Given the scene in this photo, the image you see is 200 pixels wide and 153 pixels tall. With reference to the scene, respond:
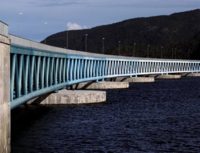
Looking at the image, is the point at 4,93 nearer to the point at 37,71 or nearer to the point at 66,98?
the point at 37,71

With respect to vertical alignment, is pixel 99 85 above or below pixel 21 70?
below

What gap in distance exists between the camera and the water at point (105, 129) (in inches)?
1275

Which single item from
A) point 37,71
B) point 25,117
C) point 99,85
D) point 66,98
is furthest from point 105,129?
point 99,85

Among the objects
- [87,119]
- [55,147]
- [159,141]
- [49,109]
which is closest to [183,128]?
[159,141]

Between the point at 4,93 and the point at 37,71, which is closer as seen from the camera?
the point at 4,93

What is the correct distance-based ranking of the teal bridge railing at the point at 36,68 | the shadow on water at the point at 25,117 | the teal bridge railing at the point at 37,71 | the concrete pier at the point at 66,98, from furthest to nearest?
the concrete pier at the point at 66,98, the shadow on water at the point at 25,117, the teal bridge railing at the point at 37,71, the teal bridge railing at the point at 36,68

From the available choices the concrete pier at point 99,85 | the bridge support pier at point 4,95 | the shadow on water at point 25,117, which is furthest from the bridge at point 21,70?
the concrete pier at point 99,85

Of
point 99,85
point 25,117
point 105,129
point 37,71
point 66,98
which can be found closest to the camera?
point 105,129

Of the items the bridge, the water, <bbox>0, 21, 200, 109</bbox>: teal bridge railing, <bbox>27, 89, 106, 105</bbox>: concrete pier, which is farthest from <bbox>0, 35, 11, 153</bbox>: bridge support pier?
<bbox>27, 89, 106, 105</bbox>: concrete pier

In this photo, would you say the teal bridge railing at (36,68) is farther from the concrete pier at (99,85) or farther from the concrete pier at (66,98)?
the concrete pier at (99,85)

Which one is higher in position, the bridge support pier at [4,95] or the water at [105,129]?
the bridge support pier at [4,95]

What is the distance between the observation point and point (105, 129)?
133 feet

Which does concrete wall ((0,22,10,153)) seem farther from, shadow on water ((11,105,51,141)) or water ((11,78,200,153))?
shadow on water ((11,105,51,141))

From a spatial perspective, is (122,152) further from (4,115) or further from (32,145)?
(4,115)
